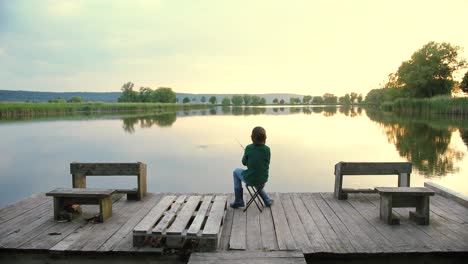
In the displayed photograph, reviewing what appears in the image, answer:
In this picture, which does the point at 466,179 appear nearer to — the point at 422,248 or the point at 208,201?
the point at 422,248

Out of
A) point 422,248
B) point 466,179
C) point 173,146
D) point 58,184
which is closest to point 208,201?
point 422,248

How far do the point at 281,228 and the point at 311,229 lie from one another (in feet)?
1.57

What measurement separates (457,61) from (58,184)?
2764 inches

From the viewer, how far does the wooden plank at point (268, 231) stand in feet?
15.0

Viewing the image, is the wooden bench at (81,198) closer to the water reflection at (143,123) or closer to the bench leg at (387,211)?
the bench leg at (387,211)

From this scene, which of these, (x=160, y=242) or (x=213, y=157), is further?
(x=213, y=157)

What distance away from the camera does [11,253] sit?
4555 millimetres

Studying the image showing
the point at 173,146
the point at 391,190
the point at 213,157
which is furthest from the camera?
the point at 173,146

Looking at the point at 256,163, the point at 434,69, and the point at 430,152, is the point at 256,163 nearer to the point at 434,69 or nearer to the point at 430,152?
the point at 430,152

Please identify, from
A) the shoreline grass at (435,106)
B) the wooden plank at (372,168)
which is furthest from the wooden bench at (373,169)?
the shoreline grass at (435,106)

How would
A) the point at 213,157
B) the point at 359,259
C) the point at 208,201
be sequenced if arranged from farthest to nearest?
the point at 213,157, the point at 208,201, the point at 359,259

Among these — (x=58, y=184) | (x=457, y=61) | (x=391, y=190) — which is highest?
(x=457, y=61)

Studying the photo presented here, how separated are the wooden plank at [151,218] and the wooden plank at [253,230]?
1.41 meters

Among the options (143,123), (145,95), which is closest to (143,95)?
(145,95)
